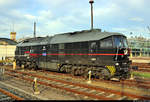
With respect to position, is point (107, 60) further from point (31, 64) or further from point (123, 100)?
point (31, 64)

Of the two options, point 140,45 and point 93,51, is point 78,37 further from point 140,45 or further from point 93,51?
point 140,45

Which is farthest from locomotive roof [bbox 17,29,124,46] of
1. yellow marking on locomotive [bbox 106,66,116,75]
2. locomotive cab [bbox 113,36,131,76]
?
yellow marking on locomotive [bbox 106,66,116,75]

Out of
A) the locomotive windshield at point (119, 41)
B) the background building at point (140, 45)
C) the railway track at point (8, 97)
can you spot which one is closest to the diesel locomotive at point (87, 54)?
the locomotive windshield at point (119, 41)

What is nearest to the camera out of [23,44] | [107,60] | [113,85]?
[113,85]

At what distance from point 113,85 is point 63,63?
6.46 metres

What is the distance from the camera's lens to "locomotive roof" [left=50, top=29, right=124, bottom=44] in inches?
483

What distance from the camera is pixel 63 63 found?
1521 cm

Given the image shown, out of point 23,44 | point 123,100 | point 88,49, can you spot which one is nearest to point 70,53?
point 88,49

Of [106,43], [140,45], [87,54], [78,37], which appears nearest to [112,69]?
[106,43]

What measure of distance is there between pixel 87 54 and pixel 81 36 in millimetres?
2189

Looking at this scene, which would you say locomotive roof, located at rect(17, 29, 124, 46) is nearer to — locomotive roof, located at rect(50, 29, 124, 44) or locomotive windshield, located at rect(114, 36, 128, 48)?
locomotive roof, located at rect(50, 29, 124, 44)

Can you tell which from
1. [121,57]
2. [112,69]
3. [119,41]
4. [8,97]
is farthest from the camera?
[119,41]

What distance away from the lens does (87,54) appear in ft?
42.2

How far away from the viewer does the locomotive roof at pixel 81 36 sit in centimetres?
1226
